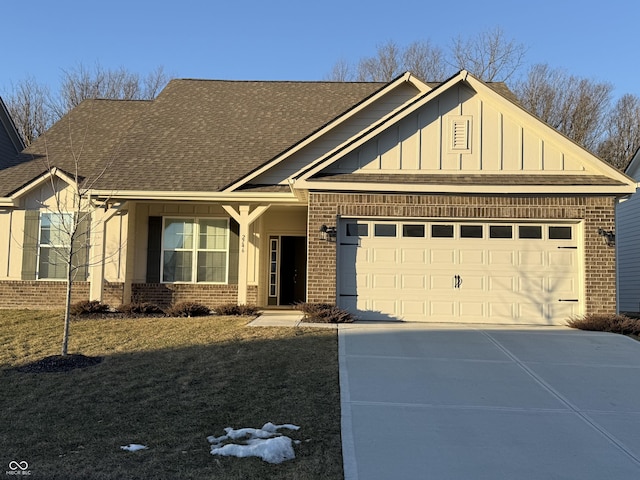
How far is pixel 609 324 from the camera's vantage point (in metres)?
10.5

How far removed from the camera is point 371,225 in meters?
11.6

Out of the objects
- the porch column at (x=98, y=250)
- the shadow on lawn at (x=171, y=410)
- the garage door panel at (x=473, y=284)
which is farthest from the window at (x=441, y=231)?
the porch column at (x=98, y=250)

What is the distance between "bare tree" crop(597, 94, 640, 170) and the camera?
32.0 meters

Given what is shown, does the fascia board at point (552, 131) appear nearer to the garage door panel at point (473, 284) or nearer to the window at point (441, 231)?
the window at point (441, 231)

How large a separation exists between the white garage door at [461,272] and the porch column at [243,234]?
2.50 metres

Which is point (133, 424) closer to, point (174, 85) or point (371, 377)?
point (371, 377)

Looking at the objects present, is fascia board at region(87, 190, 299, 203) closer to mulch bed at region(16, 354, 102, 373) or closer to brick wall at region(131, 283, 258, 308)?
brick wall at region(131, 283, 258, 308)

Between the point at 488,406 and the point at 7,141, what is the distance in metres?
17.7

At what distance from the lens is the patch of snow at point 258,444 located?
4.38 metres

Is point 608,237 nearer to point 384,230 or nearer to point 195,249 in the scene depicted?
point 384,230

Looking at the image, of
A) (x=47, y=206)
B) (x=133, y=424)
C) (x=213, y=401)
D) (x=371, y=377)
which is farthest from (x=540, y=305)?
(x=47, y=206)

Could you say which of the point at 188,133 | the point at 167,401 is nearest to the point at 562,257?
the point at 167,401

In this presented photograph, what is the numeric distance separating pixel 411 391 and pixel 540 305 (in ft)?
19.8

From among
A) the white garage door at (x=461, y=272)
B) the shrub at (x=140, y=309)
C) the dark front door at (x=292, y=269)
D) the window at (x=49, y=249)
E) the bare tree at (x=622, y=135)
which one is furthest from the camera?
the bare tree at (x=622, y=135)
